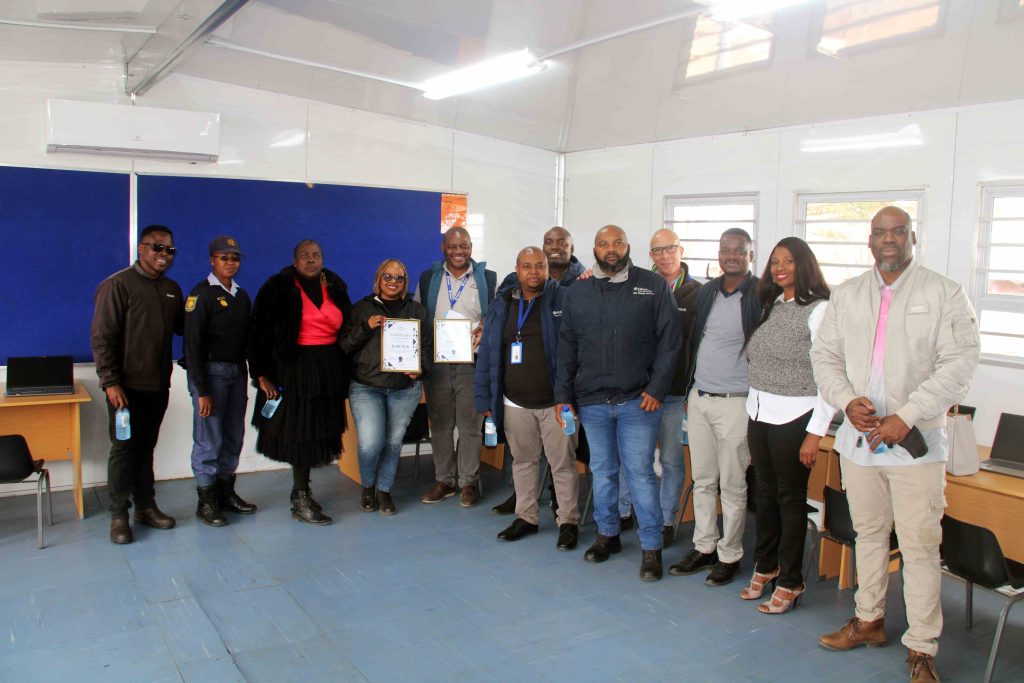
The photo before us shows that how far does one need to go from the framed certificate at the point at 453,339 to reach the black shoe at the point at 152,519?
73.6 inches

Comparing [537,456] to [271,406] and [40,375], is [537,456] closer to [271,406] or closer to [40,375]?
[271,406]

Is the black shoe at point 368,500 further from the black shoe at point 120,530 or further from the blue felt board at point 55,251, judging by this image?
the blue felt board at point 55,251

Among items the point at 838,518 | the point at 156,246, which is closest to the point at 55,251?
the point at 156,246

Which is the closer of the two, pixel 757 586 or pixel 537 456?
pixel 757 586

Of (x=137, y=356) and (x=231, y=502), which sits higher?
(x=137, y=356)

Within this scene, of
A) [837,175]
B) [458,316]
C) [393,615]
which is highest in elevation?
[837,175]

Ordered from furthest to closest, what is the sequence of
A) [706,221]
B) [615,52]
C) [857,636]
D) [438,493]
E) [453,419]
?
[706,221] < [615,52] < [438,493] < [453,419] < [857,636]

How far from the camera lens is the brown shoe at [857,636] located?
3.34 m

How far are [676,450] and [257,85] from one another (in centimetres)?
403

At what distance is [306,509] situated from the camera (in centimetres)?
495

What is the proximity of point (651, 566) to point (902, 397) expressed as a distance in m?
1.61

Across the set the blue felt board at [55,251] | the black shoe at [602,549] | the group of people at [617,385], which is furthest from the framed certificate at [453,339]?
the blue felt board at [55,251]

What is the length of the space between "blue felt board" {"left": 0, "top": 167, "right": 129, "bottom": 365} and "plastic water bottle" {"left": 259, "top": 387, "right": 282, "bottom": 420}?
170 centimetres

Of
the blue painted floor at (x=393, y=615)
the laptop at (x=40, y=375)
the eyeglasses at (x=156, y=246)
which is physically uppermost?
the eyeglasses at (x=156, y=246)
